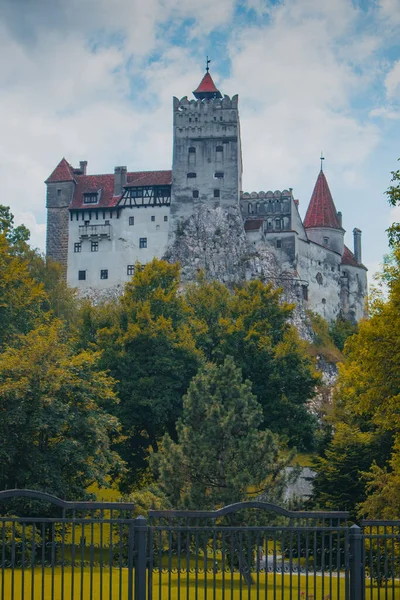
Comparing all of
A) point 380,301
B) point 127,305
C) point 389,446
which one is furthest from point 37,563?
point 127,305

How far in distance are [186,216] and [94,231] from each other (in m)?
8.62

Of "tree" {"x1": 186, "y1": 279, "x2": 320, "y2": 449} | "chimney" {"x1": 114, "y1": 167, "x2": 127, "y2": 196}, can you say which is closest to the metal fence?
"tree" {"x1": 186, "y1": 279, "x2": 320, "y2": 449}

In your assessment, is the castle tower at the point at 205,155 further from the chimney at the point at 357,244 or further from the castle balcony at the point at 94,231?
the chimney at the point at 357,244

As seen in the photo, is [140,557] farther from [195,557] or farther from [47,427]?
[47,427]

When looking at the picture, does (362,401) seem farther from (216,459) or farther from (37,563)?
(37,563)

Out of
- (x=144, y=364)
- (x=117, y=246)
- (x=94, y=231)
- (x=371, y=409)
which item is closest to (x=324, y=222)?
(x=117, y=246)

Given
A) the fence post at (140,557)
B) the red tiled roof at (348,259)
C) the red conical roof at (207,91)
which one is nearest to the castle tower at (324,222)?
the red tiled roof at (348,259)

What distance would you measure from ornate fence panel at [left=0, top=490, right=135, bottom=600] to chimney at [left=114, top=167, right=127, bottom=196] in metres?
60.2

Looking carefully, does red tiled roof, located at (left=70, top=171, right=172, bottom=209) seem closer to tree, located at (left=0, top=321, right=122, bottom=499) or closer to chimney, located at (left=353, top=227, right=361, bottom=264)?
chimney, located at (left=353, top=227, right=361, bottom=264)

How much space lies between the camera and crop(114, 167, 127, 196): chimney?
297 feet

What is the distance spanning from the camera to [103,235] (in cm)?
8769

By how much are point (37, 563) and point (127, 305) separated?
30703 millimetres

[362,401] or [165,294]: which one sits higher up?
[165,294]

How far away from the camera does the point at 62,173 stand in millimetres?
92625
